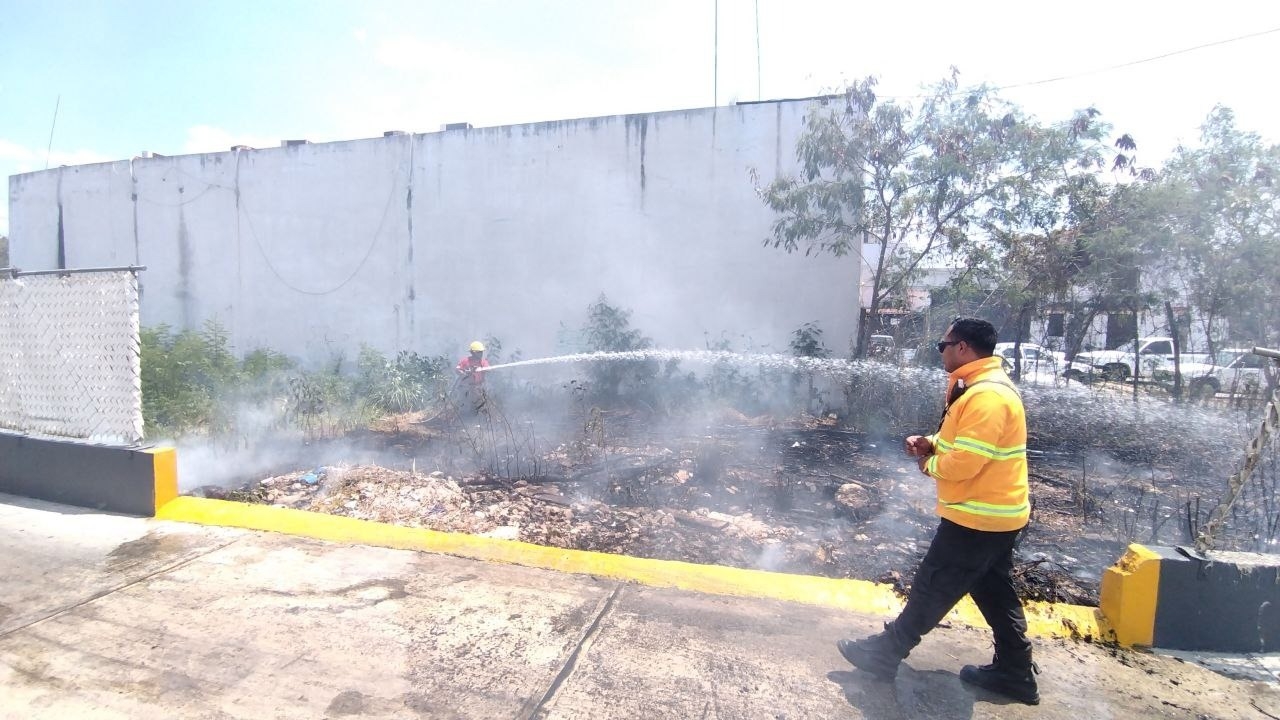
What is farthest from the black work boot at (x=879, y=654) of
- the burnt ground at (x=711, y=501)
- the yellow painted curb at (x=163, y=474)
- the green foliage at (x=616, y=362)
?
the green foliage at (x=616, y=362)

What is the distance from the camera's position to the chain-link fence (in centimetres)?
491

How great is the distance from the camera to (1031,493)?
5.77m

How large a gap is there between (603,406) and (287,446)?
14.9ft

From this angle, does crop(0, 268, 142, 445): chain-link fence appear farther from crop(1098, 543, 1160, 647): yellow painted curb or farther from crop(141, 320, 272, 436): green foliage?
crop(1098, 543, 1160, 647): yellow painted curb

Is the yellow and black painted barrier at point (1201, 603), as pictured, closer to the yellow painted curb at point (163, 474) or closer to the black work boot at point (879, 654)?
the black work boot at point (879, 654)

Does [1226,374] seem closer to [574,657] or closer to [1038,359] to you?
[1038,359]

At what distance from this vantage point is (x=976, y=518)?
2729 millimetres

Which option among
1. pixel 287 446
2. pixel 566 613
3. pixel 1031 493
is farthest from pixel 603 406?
pixel 566 613

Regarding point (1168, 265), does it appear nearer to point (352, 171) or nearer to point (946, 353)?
point (946, 353)

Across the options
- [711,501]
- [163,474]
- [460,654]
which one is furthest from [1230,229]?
[163,474]

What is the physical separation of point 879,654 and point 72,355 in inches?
248

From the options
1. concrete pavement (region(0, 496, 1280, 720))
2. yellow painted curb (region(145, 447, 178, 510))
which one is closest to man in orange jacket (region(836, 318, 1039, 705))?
concrete pavement (region(0, 496, 1280, 720))

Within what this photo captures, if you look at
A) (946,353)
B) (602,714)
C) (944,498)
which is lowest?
(602,714)

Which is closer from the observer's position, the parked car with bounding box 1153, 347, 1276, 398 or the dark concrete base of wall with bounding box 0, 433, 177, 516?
the dark concrete base of wall with bounding box 0, 433, 177, 516
